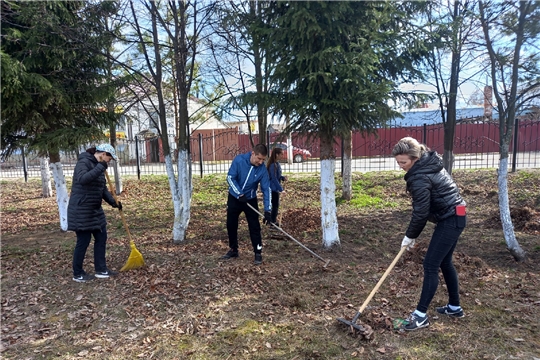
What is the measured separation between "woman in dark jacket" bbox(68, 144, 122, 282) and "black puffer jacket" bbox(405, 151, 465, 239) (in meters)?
3.58

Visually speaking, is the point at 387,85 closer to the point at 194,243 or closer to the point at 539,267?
the point at 539,267

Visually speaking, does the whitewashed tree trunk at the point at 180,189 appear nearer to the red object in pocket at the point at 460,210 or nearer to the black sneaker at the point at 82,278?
the black sneaker at the point at 82,278

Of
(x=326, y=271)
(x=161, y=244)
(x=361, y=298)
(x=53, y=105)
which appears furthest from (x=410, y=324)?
(x=53, y=105)

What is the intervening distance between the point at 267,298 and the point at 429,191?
2.06 m

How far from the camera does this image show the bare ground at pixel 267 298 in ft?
9.80

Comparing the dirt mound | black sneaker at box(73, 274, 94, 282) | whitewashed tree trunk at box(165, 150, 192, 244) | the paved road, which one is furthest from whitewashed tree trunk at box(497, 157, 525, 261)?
the paved road

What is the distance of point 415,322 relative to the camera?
3143 mm

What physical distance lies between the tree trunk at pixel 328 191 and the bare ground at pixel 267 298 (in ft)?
0.98

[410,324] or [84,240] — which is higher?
[84,240]

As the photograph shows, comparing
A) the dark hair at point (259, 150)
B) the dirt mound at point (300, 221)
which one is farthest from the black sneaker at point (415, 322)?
the dirt mound at point (300, 221)

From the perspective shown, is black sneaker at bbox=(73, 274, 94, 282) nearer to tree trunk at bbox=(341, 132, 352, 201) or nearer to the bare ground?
the bare ground

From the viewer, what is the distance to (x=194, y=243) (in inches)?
234

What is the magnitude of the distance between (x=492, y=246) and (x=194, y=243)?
15.6 feet

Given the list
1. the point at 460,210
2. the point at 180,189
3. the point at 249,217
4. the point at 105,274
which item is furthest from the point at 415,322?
the point at 180,189
